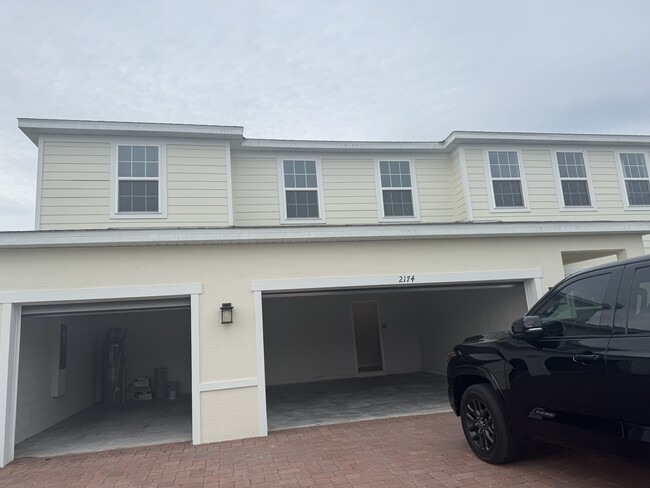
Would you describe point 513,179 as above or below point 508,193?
above

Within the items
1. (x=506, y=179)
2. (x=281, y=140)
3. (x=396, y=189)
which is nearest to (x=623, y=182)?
(x=506, y=179)

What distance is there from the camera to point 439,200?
11031mm

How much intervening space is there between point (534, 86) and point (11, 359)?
13.4m

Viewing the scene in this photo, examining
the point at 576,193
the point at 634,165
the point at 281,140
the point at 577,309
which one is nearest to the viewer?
the point at 577,309

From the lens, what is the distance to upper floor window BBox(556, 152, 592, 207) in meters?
11.1

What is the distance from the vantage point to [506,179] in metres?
10.8

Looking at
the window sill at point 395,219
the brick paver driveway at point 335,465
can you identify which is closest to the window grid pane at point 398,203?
the window sill at point 395,219

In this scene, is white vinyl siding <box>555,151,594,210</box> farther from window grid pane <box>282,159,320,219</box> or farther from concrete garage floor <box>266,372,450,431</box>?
window grid pane <box>282,159,320,219</box>

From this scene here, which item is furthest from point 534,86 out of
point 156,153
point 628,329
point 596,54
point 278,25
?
point 628,329

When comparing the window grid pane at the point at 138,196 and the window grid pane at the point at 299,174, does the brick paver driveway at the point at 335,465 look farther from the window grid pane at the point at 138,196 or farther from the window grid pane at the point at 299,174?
the window grid pane at the point at 299,174

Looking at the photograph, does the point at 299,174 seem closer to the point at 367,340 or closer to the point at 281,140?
the point at 281,140

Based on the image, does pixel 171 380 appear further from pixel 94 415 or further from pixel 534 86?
pixel 534 86

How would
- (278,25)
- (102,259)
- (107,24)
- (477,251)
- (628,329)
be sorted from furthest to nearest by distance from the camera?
(278,25), (107,24), (477,251), (102,259), (628,329)

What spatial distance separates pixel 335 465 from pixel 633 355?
328 cm
